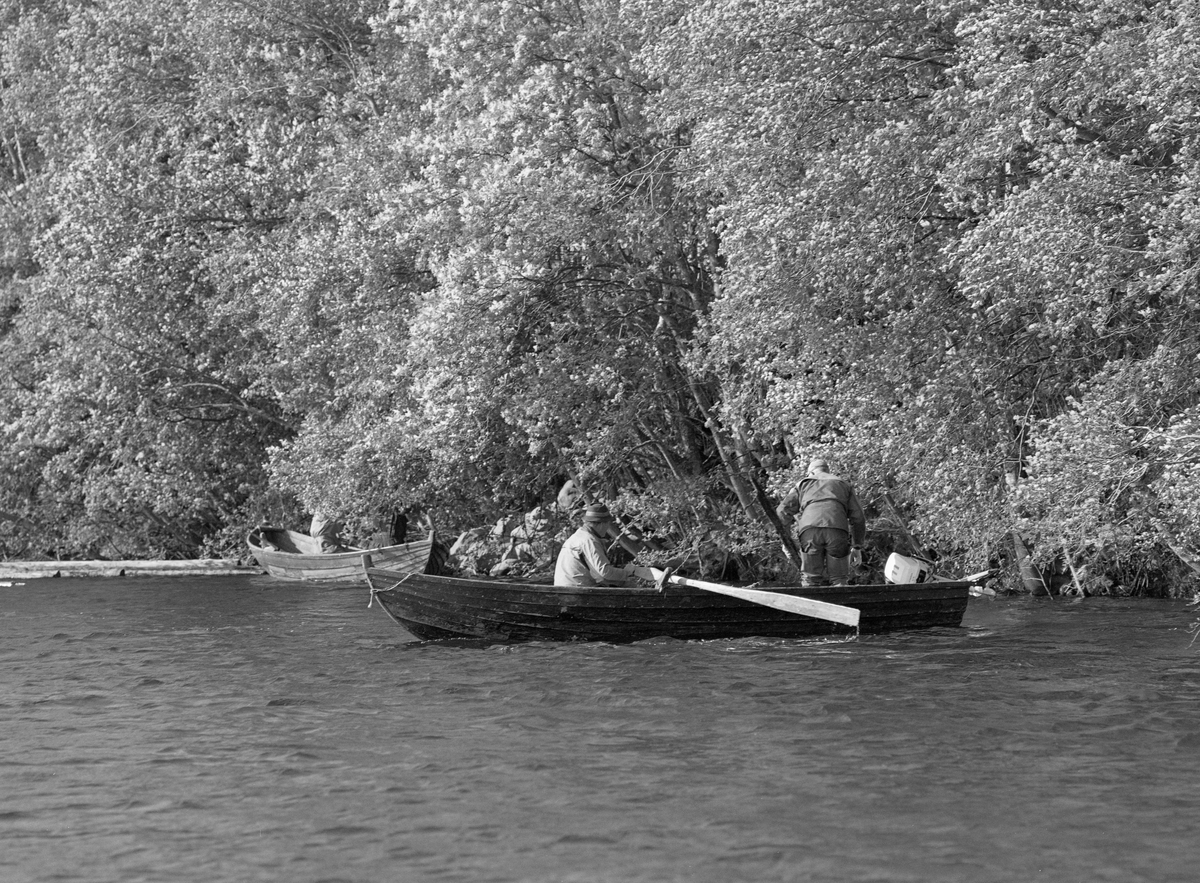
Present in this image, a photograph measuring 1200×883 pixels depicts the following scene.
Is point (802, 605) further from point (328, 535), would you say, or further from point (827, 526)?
point (328, 535)

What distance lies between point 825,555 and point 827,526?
37 cm

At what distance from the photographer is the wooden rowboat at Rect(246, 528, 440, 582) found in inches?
926

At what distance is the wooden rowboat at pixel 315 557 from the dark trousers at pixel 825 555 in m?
7.73

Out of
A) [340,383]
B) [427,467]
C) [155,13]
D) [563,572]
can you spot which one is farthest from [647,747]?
[155,13]

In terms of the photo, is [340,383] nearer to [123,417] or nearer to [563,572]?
[123,417]

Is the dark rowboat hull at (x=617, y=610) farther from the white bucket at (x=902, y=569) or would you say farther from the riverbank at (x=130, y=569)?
the riverbank at (x=130, y=569)

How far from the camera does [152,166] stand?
32031mm

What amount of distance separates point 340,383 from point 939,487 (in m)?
12.6

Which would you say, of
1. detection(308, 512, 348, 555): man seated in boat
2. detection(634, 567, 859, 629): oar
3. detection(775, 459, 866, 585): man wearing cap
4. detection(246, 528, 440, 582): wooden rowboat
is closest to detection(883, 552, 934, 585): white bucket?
detection(775, 459, 866, 585): man wearing cap

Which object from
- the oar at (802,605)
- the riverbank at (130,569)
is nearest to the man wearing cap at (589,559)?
the oar at (802,605)

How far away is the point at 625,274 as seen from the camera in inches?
930

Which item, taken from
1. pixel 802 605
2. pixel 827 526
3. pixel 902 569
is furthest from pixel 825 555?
pixel 802 605

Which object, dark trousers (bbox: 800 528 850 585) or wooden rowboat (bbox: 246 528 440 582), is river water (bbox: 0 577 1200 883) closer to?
dark trousers (bbox: 800 528 850 585)

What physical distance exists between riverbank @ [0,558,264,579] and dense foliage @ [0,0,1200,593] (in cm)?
205
